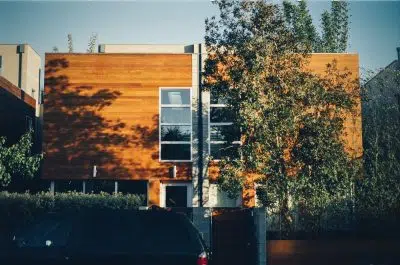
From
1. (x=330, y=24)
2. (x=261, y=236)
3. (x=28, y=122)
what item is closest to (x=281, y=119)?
(x=261, y=236)

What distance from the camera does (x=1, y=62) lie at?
35.7m

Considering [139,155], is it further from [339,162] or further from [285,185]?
[339,162]

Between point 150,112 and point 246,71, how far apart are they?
572 cm

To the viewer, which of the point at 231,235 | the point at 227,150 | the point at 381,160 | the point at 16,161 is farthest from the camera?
the point at 227,150

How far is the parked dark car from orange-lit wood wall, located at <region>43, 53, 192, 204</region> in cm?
923

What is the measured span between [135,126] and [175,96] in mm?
2050

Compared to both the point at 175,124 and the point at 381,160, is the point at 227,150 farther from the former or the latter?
the point at 381,160

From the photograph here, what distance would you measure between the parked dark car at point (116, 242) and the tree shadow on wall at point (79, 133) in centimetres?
920

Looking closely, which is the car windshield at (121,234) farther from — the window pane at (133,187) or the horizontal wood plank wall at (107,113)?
the window pane at (133,187)

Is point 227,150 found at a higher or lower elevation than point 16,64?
lower

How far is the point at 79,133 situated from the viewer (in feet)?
55.3

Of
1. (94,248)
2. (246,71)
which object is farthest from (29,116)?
(94,248)

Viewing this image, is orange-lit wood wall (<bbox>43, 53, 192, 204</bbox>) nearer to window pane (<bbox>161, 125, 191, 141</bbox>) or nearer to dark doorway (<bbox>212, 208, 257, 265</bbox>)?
window pane (<bbox>161, 125, 191, 141</bbox>)

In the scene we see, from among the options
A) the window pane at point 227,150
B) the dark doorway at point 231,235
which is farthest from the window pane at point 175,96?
the dark doorway at point 231,235
